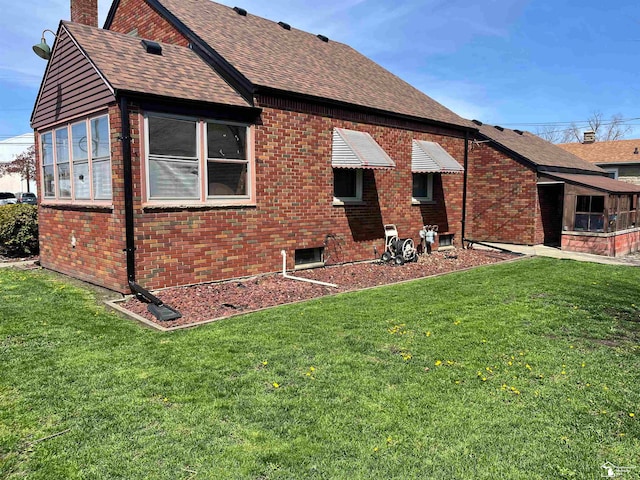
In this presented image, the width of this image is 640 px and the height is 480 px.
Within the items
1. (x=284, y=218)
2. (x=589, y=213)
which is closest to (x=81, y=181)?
(x=284, y=218)

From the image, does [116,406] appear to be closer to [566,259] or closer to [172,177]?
[172,177]

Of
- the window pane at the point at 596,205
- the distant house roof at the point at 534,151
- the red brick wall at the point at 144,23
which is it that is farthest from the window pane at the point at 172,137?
the window pane at the point at 596,205

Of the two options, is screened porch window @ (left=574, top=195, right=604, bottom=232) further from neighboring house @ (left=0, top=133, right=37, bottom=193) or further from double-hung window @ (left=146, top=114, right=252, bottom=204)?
neighboring house @ (left=0, top=133, right=37, bottom=193)

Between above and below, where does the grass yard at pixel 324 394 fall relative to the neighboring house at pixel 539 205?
below

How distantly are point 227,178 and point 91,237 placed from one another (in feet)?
9.35

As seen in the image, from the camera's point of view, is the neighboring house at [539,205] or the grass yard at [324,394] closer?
the grass yard at [324,394]

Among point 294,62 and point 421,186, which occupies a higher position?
point 294,62

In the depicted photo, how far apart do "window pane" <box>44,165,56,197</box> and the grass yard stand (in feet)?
13.3

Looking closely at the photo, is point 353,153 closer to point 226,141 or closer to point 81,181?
point 226,141

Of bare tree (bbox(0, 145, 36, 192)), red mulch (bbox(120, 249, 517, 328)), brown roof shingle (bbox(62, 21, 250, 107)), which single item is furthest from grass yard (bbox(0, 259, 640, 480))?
bare tree (bbox(0, 145, 36, 192))

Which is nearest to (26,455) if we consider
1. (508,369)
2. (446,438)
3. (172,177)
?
(446,438)

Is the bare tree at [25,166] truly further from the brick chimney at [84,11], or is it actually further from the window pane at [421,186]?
the window pane at [421,186]

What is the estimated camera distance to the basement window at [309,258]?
1086 cm

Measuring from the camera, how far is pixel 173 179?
334 inches
